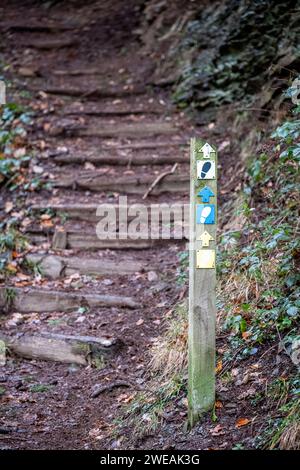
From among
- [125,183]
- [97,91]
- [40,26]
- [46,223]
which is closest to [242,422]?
[46,223]

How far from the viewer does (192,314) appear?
3754 millimetres

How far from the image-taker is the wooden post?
12.1ft

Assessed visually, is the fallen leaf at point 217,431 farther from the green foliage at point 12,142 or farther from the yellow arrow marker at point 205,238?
the green foliage at point 12,142

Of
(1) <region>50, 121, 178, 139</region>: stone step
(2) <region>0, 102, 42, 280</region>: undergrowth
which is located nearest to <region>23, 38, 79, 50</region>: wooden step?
(2) <region>0, 102, 42, 280</region>: undergrowth

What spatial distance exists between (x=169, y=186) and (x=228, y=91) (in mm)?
1792

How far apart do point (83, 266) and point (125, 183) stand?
1.46 metres

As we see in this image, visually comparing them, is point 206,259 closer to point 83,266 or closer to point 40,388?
point 40,388

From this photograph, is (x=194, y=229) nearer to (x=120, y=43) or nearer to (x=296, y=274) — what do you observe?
(x=296, y=274)

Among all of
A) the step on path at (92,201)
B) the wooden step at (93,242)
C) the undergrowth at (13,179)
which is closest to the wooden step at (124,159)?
the step on path at (92,201)

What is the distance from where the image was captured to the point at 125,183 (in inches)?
289

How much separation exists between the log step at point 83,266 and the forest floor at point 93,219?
11 millimetres

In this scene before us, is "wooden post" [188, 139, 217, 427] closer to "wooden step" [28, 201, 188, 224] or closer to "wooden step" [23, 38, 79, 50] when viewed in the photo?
"wooden step" [28, 201, 188, 224]

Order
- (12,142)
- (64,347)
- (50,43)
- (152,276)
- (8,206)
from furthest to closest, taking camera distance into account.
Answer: (50,43) < (12,142) < (8,206) < (152,276) < (64,347)
